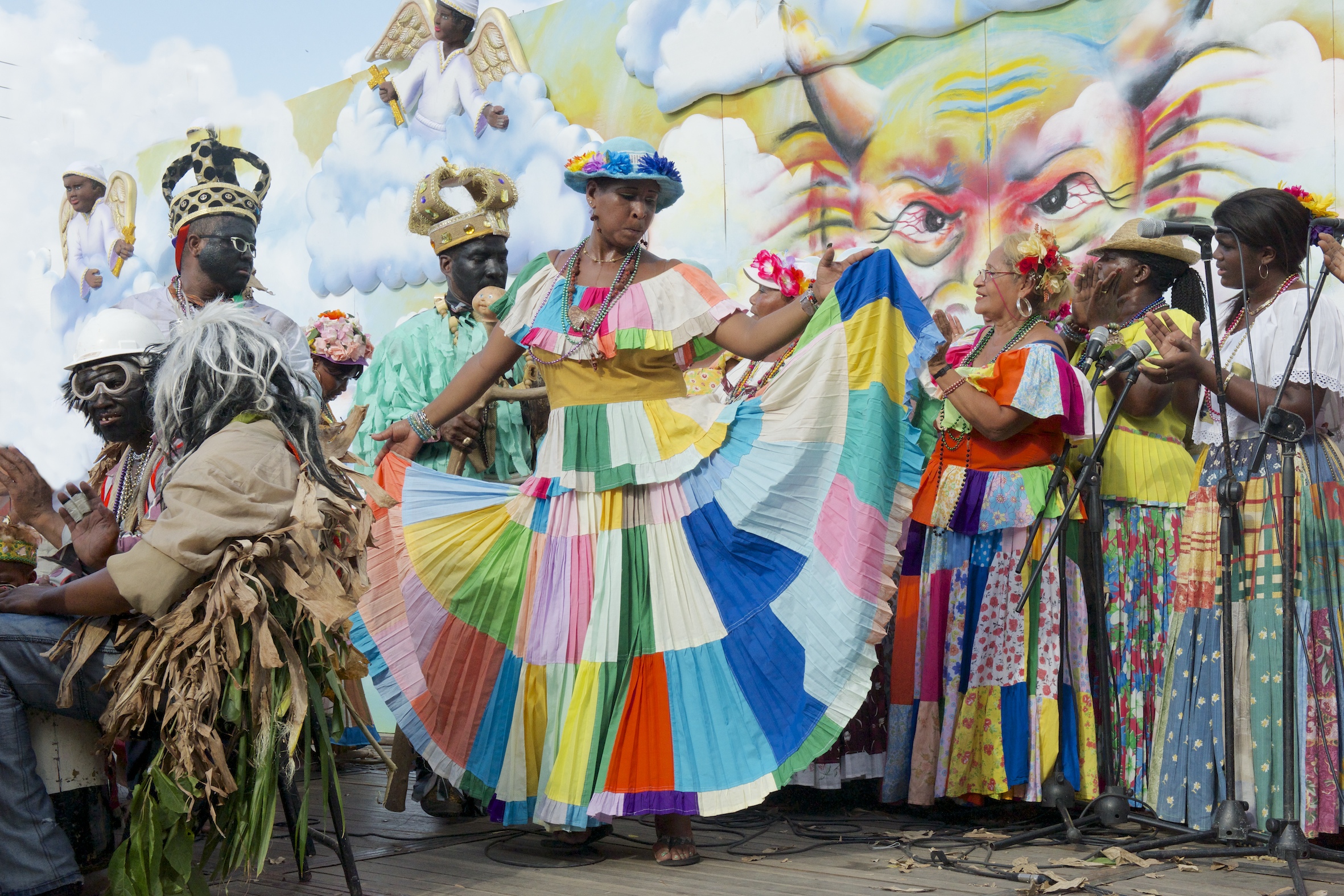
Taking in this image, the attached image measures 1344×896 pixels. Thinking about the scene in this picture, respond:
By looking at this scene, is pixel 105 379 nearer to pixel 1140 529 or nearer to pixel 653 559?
pixel 653 559

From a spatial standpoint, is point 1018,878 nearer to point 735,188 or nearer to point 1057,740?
point 1057,740

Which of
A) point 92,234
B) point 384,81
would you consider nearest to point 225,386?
point 384,81

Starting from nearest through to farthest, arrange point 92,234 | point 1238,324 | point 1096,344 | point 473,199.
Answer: point 1096,344 < point 1238,324 < point 473,199 < point 92,234

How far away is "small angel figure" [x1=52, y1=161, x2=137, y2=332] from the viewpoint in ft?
40.5

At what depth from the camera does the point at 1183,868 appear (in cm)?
343

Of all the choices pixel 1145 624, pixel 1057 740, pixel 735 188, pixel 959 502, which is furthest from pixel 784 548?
pixel 735 188

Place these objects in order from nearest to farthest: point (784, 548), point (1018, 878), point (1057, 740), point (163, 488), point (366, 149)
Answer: point (163, 488) < point (1018, 878) < point (784, 548) < point (1057, 740) < point (366, 149)

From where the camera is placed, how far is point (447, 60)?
8875 millimetres

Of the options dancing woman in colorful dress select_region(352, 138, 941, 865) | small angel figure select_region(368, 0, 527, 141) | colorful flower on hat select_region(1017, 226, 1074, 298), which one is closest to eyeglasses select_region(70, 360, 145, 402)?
dancing woman in colorful dress select_region(352, 138, 941, 865)

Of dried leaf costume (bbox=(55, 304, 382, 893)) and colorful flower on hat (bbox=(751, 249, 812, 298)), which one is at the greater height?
colorful flower on hat (bbox=(751, 249, 812, 298))

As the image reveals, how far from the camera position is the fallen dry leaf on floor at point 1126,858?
11.4ft

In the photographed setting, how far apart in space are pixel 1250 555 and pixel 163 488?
10.0 ft

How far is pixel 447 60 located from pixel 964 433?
586 cm

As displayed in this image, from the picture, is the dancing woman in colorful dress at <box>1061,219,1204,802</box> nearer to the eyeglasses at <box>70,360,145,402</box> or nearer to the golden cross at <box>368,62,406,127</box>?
the eyeglasses at <box>70,360,145,402</box>
